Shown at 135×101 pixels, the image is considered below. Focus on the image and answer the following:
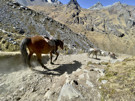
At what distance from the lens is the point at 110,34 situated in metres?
104

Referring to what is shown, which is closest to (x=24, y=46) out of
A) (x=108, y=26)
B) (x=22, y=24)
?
(x=22, y=24)

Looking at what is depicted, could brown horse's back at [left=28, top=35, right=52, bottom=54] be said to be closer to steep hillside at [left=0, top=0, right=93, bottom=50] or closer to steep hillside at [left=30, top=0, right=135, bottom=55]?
steep hillside at [left=0, top=0, right=93, bottom=50]

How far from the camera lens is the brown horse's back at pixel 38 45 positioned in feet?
19.8

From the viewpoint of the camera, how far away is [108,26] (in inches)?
4557

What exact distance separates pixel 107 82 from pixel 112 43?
96.0 m

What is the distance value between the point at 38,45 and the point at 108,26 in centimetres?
12631

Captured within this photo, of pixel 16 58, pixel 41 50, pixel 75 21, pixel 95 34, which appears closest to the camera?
pixel 41 50

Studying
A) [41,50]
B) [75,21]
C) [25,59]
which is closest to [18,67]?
[25,59]

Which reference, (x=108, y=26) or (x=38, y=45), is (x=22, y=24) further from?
(x=108, y=26)

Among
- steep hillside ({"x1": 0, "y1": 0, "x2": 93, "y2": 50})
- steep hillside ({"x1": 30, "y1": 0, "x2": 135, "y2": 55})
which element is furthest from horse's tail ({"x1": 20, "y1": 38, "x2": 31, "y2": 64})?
steep hillside ({"x1": 30, "y1": 0, "x2": 135, "y2": 55})

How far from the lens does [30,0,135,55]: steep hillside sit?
289 feet

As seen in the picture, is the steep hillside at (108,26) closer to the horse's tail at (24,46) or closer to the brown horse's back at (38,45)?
the brown horse's back at (38,45)

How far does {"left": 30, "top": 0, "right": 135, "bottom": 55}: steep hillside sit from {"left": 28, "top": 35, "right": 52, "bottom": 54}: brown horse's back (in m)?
79.8

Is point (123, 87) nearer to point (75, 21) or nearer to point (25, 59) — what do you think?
point (25, 59)
